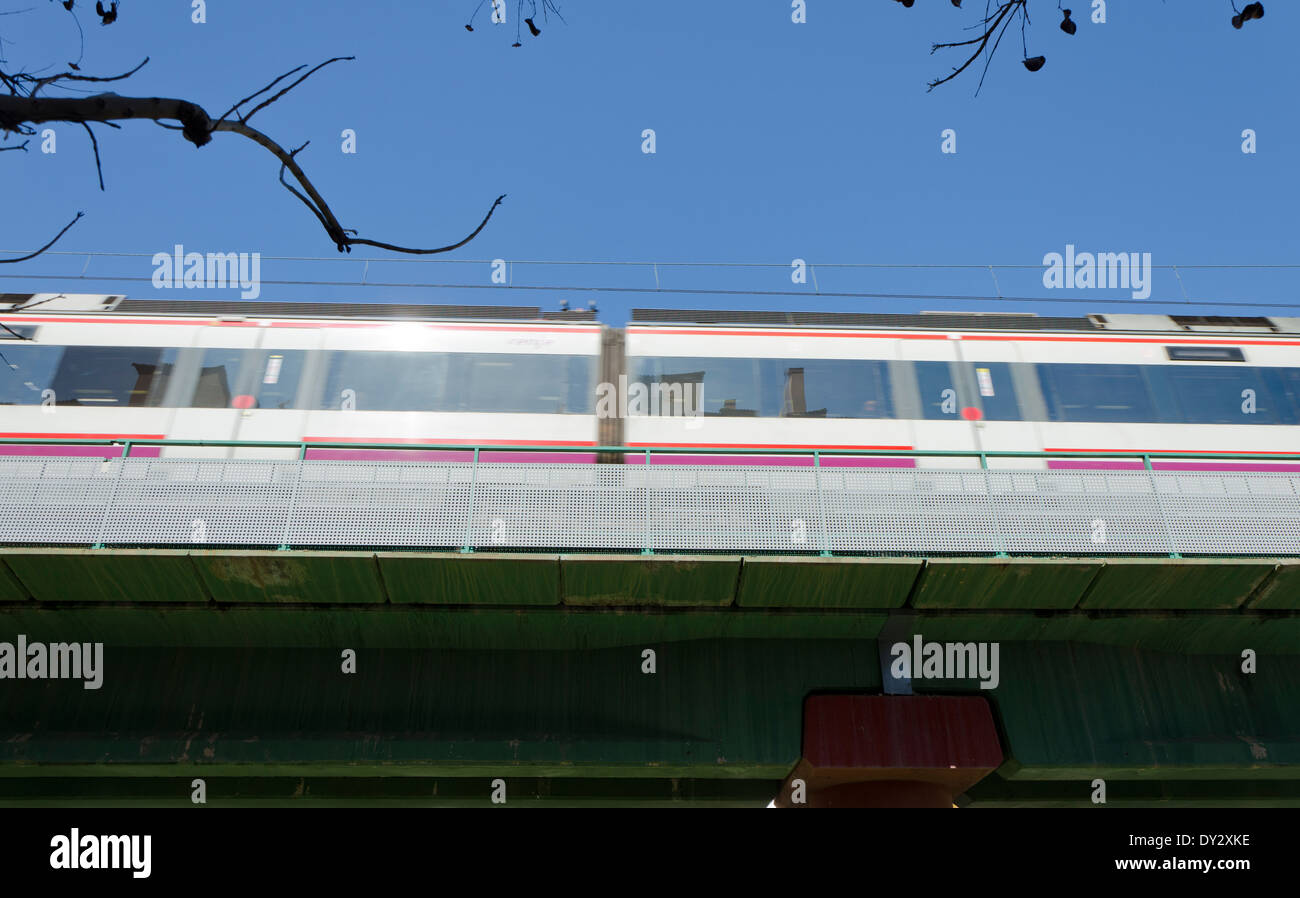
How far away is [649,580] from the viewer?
8.72 m

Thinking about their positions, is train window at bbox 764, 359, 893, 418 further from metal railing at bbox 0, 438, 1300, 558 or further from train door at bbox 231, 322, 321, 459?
train door at bbox 231, 322, 321, 459

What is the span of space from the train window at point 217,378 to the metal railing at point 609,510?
469 centimetres

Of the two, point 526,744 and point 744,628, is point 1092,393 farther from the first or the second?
point 526,744

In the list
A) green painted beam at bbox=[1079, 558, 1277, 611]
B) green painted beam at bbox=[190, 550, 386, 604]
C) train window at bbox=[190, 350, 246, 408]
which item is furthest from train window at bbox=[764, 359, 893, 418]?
train window at bbox=[190, 350, 246, 408]

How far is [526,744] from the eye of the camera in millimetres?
8805

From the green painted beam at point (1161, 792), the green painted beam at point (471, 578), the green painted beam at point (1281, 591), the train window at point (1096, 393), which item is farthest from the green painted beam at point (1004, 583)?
the train window at point (1096, 393)

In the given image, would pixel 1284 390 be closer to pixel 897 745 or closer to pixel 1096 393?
pixel 1096 393

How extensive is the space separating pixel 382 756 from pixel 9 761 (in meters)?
3.26

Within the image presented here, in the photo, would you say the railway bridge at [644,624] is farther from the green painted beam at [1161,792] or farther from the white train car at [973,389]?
the white train car at [973,389]

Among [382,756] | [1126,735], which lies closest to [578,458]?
[382,756]

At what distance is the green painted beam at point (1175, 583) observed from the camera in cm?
863

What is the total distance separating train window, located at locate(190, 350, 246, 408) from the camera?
13.9 m
